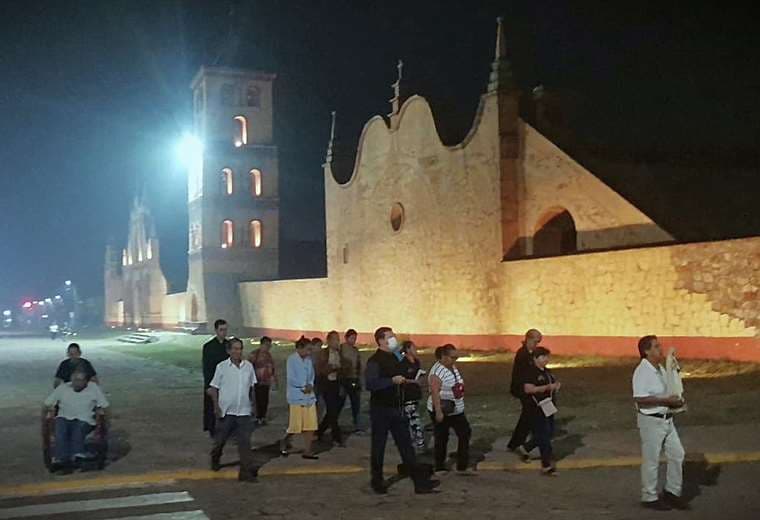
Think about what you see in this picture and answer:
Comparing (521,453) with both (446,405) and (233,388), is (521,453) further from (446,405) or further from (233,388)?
(233,388)

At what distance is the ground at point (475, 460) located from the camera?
30.5ft

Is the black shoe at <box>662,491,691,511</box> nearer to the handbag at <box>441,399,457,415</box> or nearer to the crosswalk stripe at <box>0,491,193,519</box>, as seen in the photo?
the handbag at <box>441,399,457,415</box>

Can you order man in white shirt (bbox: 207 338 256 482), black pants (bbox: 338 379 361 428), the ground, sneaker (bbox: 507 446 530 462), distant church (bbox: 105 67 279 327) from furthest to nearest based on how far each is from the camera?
distant church (bbox: 105 67 279 327) → black pants (bbox: 338 379 361 428) → sneaker (bbox: 507 446 530 462) → man in white shirt (bbox: 207 338 256 482) → the ground

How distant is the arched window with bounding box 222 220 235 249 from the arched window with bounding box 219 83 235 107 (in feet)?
22.8

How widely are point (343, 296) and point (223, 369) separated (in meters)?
30.4

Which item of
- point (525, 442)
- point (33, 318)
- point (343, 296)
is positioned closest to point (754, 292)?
point (525, 442)

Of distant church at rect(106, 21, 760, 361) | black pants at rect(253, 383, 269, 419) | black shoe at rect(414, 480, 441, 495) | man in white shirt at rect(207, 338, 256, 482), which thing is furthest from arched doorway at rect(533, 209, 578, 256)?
black shoe at rect(414, 480, 441, 495)

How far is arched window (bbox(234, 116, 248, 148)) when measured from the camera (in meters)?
55.9

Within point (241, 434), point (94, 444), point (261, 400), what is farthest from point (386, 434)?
point (261, 400)

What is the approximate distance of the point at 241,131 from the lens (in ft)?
184

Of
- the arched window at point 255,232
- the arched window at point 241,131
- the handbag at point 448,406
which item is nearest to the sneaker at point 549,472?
the handbag at point 448,406

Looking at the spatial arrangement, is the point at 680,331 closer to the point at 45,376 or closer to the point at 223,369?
the point at 223,369

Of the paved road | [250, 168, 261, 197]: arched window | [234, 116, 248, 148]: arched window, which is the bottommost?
the paved road

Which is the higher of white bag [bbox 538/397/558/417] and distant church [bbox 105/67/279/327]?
distant church [bbox 105/67/279/327]
